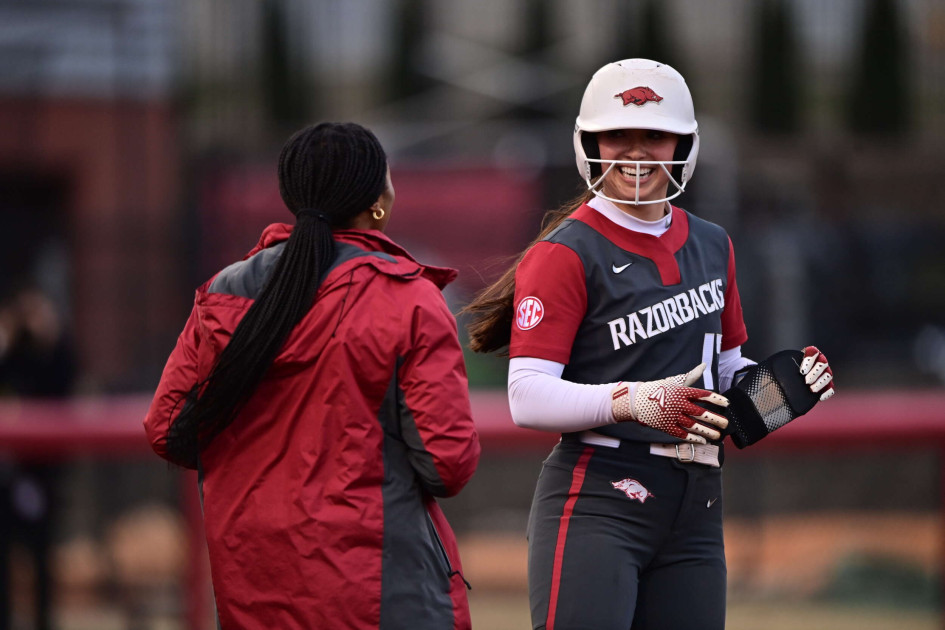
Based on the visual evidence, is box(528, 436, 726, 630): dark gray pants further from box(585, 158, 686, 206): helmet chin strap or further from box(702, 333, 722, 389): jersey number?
box(585, 158, 686, 206): helmet chin strap

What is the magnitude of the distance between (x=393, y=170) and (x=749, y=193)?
237 inches

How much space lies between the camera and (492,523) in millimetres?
7633

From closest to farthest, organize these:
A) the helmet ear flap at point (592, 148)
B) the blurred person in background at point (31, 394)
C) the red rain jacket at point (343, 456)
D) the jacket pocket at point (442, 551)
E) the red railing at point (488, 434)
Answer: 1. the red rain jacket at point (343, 456)
2. the jacket pocket at point (442, 551)
3. the helmet ear flap at point (592, 148)
4. the red railing at point (488, 434)
5. the blurred person in background at point (31, 394)

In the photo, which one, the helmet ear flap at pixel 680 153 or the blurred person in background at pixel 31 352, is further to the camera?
the blurred person in background at pixel 31 352

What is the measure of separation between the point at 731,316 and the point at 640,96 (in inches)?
26.9

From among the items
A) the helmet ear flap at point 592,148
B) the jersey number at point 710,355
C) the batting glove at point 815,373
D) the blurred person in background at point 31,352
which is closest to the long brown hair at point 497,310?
the helmet ear flap at point 592,148

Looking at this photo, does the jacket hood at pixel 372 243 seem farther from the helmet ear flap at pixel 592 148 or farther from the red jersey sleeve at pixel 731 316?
the red jersey sleeve at pixel 731 316

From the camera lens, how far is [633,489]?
322cm

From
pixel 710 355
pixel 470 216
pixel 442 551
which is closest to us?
pixel 442 551

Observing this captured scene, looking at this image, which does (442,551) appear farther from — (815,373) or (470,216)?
(470,216)

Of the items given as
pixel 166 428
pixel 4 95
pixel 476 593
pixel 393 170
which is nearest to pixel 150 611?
pixel 476 593

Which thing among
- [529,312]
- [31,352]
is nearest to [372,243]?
[529,312]

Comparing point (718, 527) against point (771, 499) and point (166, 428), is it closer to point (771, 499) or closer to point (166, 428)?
point (166, 428)

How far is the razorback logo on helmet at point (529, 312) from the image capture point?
3.20 metres
